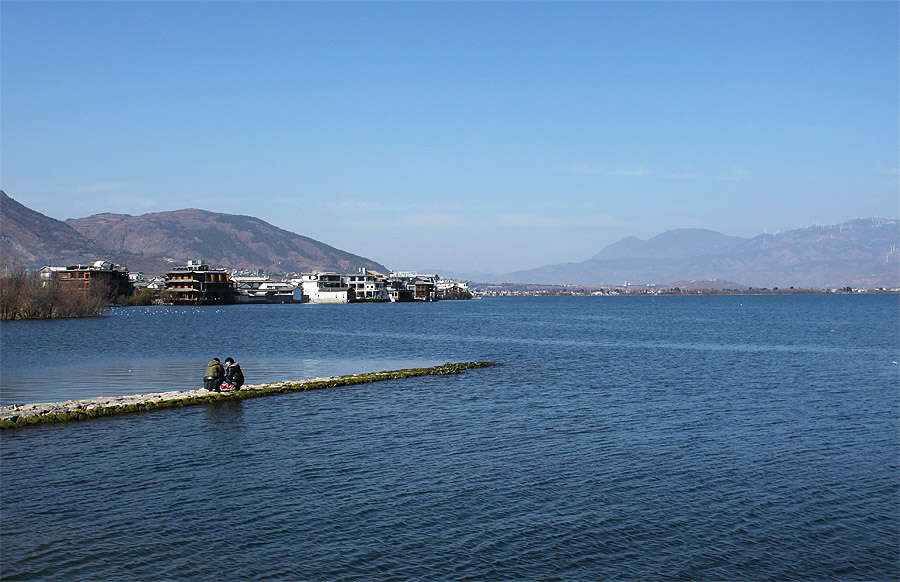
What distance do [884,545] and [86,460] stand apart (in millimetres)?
18532

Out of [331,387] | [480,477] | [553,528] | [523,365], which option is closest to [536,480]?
[480,477]

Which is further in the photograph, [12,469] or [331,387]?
[331,387]

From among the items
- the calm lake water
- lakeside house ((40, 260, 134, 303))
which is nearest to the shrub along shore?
the calm lake water

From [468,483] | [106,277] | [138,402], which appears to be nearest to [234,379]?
[138,402]

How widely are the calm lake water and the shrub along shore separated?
0.86 meters

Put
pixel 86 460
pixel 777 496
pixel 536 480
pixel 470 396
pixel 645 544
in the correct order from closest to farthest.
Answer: pixel 645 544 → pixel 777 496 → pixel 536 480 → pixel 86 460 → pixel 470 396

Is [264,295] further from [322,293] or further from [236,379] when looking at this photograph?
[236,379]

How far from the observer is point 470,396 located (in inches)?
1208

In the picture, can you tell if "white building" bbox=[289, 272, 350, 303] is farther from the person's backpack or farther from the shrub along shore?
the person's backpack

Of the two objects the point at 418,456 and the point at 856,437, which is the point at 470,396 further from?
the point at 856,437

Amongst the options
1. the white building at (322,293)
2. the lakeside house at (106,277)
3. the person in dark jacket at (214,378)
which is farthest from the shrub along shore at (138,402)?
the white building at (322,293)

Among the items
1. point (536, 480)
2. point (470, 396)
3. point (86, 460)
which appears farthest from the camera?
point (470, 396)

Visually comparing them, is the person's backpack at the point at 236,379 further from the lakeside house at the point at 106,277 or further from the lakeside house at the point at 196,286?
the lakeside house at the point at 196,286

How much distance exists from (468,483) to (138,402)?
49.8 ft
